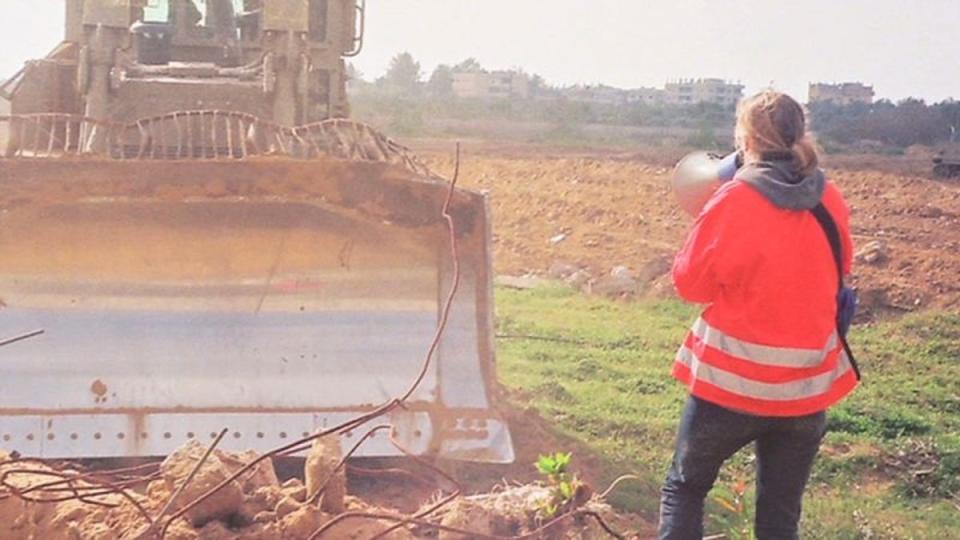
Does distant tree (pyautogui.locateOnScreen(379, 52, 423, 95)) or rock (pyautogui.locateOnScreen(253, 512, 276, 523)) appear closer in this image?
rock (pyautogui.locateOnScreen(253, 512, 276, 523))

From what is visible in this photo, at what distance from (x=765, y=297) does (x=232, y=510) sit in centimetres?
170

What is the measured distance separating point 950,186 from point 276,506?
22.3m

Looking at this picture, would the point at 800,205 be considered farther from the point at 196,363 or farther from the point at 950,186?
the point at 950,186

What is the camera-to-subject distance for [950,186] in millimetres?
24281

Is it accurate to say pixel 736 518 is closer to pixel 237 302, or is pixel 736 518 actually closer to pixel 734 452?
pixel 734 452

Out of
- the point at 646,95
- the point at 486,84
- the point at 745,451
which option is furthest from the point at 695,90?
the point at 745,451

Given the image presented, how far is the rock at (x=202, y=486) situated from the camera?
3883 millimetres

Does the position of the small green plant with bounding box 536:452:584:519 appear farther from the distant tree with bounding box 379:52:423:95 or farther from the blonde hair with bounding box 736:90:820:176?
the distant tree with bounding box 379:52:423:95

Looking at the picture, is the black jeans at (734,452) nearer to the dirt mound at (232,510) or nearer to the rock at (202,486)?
the dirt mound at (232,510)

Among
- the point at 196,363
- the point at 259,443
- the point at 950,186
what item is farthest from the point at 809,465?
the point at 950,186

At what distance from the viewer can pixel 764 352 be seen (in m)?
3.75

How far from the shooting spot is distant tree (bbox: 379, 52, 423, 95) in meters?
63.4

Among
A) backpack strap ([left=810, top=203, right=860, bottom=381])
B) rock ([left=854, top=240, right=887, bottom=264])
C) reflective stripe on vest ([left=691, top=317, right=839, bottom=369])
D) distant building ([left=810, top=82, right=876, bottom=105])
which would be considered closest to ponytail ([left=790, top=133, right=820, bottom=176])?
backpack strap ([left=810, top=203, right=860, bottom=381])

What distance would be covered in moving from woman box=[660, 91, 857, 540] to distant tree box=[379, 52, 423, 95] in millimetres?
59658
